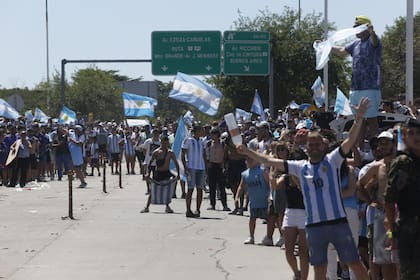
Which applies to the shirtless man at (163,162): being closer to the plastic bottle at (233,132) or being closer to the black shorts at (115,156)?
the plastic bottle at (233,132)

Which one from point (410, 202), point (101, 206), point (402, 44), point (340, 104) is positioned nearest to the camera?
point (410, 202)

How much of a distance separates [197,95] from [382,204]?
1089 cm

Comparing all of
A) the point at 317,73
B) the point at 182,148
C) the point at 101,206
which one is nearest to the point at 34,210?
the point at 101,206

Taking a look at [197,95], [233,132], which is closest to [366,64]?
[233,132]

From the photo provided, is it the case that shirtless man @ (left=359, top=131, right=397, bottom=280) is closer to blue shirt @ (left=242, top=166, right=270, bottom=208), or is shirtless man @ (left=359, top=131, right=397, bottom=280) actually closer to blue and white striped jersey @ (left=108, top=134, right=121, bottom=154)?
blue shirt @ (left=242, top=166, right=270, bottom=208)

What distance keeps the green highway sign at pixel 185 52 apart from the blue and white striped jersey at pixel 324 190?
2563 centimetres

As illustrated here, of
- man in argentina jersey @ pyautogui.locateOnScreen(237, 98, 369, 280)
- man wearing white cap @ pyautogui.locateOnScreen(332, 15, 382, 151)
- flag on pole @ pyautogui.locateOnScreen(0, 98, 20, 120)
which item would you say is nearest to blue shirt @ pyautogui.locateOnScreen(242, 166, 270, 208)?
man wearing white cap @ pyautogui.locateOnScreen(332, 15, 382, 151)

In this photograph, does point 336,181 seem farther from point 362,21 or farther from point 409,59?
point 409,59

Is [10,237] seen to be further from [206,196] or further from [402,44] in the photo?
[402,44]

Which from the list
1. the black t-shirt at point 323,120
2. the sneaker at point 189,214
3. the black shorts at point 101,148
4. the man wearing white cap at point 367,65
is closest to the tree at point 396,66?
the black shorts at point 101,148

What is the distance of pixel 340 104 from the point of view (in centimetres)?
1633

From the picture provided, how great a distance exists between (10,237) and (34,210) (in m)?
4.91

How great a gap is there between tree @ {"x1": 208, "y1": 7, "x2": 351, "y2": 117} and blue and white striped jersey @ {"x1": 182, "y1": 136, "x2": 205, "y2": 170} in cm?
2201

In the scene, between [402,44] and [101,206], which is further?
[402,44]
